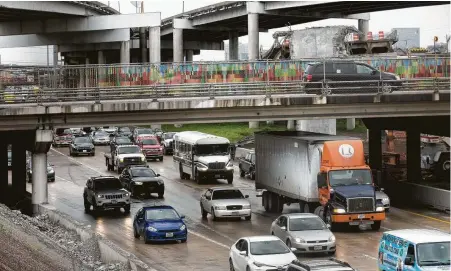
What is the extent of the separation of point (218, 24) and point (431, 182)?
45.7m

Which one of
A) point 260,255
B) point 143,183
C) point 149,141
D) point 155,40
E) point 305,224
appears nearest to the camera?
point 260,255

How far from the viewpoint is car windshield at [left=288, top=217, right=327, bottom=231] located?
32.8m

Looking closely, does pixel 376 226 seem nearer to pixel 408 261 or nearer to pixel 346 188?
pixel 346 188

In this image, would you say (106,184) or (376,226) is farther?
(106,184)

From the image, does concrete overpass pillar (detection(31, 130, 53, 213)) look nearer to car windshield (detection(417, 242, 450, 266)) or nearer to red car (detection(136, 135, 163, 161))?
car windshield (detection(417, 242, 450, 266))

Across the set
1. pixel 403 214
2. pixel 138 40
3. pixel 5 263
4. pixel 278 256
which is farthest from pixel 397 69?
pixel 138 40

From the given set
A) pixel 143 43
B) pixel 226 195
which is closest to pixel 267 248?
pixel 226 195

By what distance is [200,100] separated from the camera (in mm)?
43188

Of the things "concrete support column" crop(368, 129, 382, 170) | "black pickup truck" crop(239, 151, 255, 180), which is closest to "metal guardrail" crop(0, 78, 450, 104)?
"concrete support column" crop(368, 129, 382, 170)

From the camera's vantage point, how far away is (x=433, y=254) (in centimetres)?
2447

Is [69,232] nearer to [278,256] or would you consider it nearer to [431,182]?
[278,256]

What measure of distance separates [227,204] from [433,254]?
59.6 ft

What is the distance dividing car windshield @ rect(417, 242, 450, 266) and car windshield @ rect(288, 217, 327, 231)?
27.4 feet

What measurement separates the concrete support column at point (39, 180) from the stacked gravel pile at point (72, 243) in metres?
3.02
